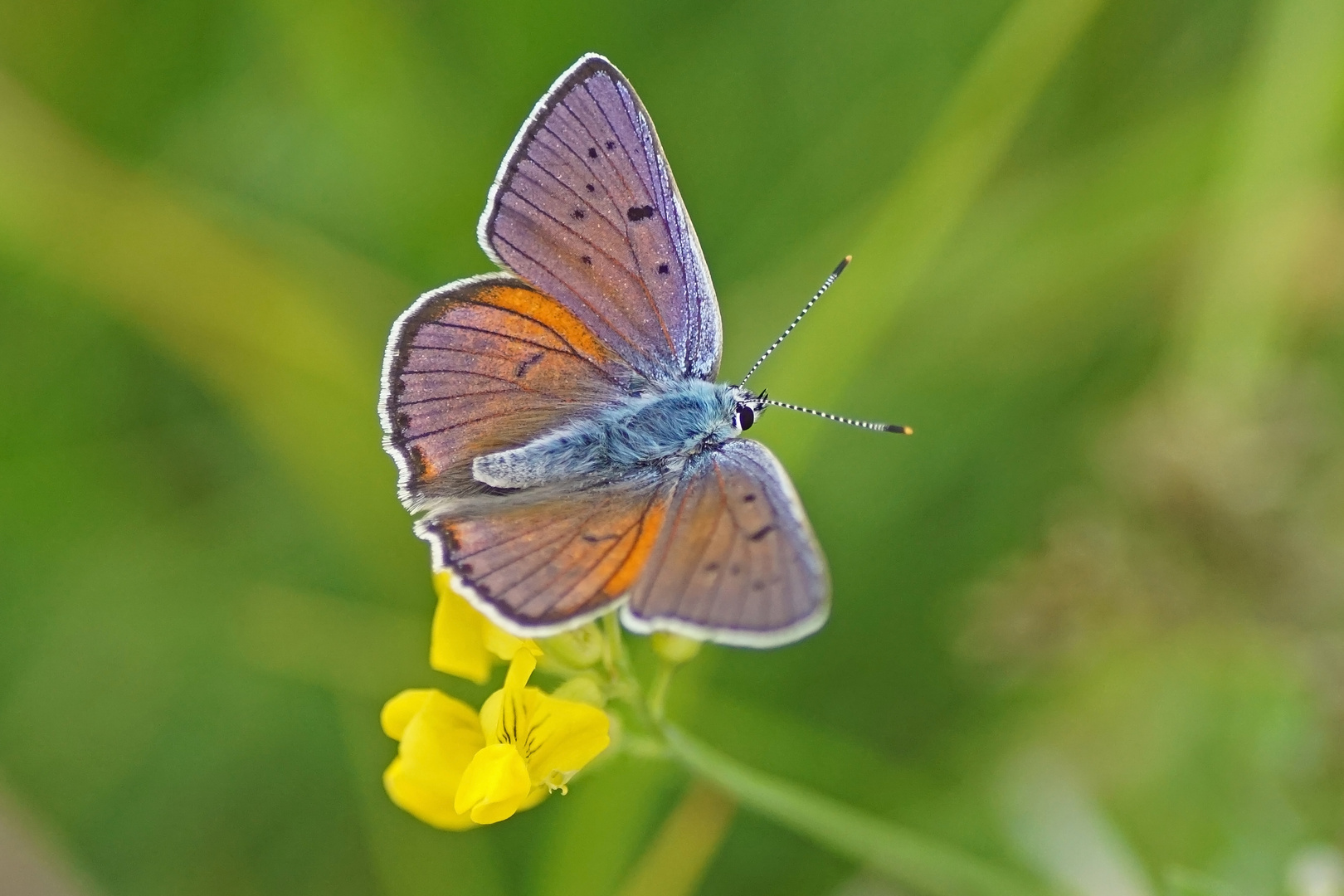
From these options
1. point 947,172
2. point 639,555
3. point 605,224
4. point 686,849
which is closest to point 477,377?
point 605,224

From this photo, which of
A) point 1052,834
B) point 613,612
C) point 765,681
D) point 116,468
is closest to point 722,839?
point 765,681

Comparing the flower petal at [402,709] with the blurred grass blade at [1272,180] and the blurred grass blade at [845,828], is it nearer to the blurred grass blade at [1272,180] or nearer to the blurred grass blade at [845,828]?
the blurred grass blade at [845,828]

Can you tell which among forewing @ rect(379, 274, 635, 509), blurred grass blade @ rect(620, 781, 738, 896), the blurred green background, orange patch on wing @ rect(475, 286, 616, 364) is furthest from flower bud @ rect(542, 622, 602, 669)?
blurred grass blade @ rect(620, 781, 738, 896)

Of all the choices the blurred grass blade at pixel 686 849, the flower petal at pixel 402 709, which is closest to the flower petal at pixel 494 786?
the flower petal at pixel 402 709

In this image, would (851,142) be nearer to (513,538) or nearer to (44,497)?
(513,538)

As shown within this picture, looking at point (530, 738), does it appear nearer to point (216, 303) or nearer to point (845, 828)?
point (845, 828)

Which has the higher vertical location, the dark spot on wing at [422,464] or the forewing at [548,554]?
the forewing at [548,554]

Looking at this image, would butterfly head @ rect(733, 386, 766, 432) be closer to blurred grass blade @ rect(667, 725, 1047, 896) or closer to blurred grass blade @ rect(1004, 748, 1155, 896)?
blurred grass blade @ rect(667, 725, 1047, 896)
